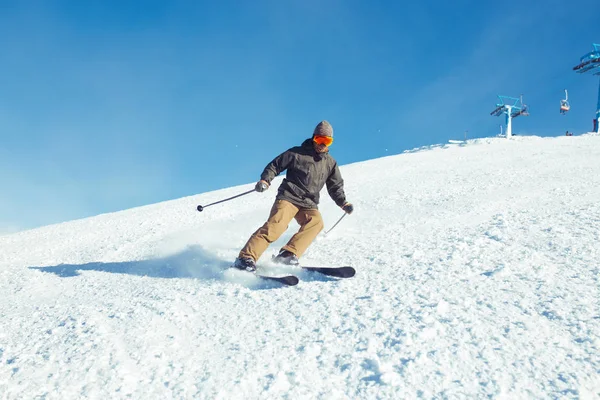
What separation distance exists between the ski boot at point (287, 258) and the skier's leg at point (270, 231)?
18 centimetres

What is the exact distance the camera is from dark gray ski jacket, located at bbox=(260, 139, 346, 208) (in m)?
4.33

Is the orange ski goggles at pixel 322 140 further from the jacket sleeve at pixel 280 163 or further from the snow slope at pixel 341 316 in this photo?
the snow slope at pixel 341 316

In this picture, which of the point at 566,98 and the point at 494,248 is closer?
the point at 494,248

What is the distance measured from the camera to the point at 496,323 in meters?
2.47

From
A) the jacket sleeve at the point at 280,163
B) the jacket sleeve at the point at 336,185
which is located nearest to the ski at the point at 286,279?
the jacket sleeve at the point at 280,163

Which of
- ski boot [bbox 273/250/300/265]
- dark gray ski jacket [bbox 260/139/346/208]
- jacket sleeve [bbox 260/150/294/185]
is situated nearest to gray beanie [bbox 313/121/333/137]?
dark gray ski jacket [bbox 260/139/346/208]

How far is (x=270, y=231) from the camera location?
13.0 feet

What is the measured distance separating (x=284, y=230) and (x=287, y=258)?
1.03 ft

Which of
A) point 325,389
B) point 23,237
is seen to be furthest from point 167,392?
point 23,237

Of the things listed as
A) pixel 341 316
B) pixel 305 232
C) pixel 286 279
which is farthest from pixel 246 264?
pixel 341 316

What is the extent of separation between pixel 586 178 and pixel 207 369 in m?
8.17

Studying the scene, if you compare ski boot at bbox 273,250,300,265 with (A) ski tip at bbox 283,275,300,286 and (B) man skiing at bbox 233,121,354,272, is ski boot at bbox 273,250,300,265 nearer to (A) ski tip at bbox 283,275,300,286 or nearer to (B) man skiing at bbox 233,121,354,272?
(B) man skiing at bbox 233,121,354,272

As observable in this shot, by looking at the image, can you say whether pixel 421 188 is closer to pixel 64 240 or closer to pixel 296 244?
pixel 296 244

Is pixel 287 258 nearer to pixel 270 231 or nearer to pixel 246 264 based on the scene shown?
pixel 270 231
